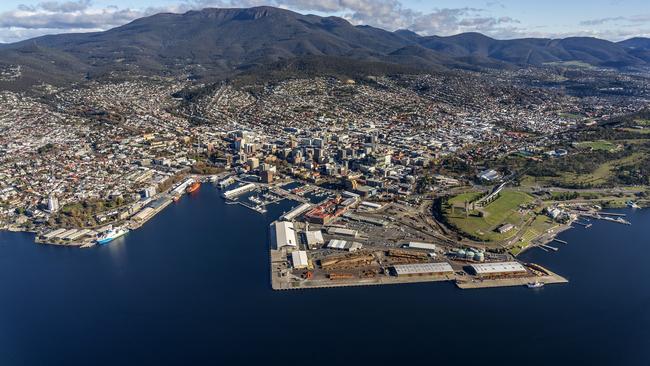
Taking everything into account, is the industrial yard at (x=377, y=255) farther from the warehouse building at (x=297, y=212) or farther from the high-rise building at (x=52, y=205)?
the high-rise building at (x=52, y=205)

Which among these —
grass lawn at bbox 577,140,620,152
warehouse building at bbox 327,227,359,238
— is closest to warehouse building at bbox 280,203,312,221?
warehouse building at bbox 327,227,359,238

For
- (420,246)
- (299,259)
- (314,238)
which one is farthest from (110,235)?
(420,246)

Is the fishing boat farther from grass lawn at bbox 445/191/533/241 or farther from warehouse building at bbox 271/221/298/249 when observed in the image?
grass lawn at bbox 445/191/533/241

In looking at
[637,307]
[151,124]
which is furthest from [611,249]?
[151,124]

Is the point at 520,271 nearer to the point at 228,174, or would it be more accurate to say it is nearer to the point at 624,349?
the point at 624,349

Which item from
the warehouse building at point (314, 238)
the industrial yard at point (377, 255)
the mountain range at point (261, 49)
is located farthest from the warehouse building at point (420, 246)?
the mountain range at point (261, 49)

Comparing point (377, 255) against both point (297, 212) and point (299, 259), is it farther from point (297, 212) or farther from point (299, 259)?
point (297, 212)
